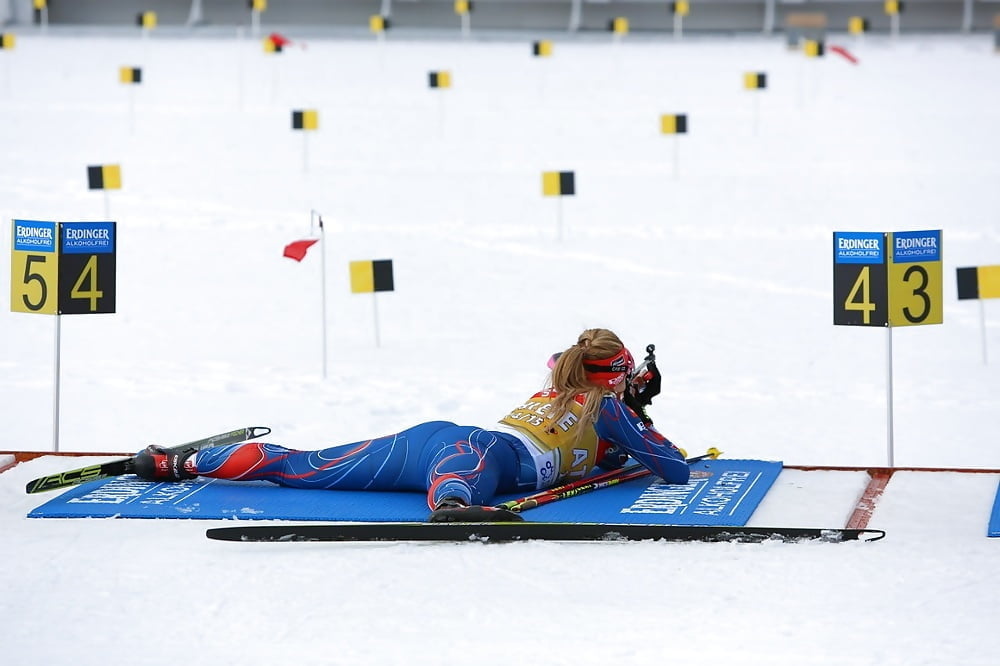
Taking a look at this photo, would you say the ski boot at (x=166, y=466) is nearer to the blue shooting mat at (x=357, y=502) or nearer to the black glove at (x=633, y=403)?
the blue shooting mat at (x=357, y=502)

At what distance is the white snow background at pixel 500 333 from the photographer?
3.29 meters

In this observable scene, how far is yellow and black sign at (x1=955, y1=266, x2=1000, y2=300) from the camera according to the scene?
6336 millimetres

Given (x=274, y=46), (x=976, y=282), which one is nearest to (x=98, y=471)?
(x=976, y=282)

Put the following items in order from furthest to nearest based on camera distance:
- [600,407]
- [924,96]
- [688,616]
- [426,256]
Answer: [924,96] < [426,256] < [600,407] < [688,616]

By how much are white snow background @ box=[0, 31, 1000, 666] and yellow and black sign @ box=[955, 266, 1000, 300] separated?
1.21 ft

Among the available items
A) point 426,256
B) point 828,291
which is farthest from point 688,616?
point 426,256

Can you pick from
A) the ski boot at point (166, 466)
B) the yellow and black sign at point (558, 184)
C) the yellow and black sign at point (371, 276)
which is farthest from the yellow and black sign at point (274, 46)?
the ski boot at point (166, 466)

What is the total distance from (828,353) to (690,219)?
3.34m

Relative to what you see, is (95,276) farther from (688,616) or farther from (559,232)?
(559,232)

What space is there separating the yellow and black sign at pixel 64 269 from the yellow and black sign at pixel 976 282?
→ 3.61 meters

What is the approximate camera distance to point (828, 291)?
7.97 meters

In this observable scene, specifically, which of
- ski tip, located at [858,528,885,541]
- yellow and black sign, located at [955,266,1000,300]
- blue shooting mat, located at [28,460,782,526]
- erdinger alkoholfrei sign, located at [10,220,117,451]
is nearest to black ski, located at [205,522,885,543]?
ski tip, located at [858,528,885,541]

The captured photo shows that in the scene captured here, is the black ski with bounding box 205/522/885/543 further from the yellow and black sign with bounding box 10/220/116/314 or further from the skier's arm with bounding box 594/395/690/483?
the yellow and black sign with bounding box 10/220/116/314

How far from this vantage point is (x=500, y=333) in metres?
7.28
